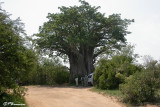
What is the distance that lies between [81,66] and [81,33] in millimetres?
5243

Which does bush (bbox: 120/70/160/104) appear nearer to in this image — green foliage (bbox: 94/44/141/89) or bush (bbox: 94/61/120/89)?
green foliage (bbox: 94/44/141/89)

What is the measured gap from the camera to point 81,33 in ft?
71.7

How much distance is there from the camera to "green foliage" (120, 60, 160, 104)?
975 cm

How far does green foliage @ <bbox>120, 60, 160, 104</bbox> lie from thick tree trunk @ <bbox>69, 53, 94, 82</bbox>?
14.4 meters

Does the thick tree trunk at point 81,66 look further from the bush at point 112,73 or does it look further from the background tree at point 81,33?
the bush at point 112,73

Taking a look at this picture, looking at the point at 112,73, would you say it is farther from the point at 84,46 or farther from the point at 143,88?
the point at 84,46

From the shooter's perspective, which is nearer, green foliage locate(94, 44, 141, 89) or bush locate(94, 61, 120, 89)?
green foliage locate(94, 44, 141, 89)

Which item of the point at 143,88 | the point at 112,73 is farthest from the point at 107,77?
the point at 143,88

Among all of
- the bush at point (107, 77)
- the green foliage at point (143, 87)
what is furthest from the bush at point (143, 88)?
the bush at point (107, 77)

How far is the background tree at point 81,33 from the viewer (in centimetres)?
2216

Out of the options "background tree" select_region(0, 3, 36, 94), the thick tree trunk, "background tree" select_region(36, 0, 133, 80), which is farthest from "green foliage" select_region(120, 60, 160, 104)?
the thick tree trunk

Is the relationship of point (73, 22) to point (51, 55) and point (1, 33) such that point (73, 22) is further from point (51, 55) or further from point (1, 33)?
point (1, 33)

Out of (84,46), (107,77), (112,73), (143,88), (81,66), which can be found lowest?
(143,88)

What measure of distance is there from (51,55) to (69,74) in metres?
3.95
